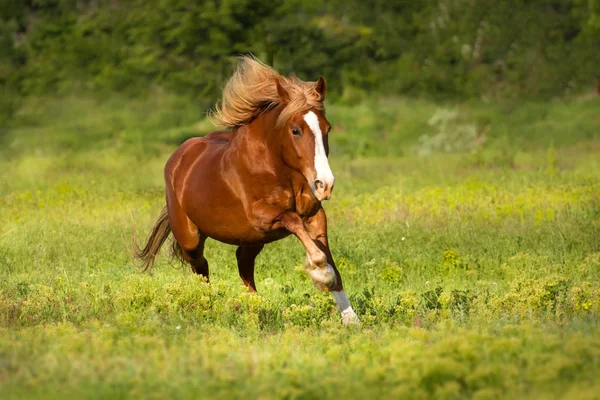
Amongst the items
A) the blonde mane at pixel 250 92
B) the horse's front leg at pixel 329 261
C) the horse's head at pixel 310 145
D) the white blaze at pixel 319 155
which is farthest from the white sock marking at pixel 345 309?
the blonde mane at pixel 250 92

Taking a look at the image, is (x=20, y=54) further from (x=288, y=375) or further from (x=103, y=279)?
(x=288, y=375)

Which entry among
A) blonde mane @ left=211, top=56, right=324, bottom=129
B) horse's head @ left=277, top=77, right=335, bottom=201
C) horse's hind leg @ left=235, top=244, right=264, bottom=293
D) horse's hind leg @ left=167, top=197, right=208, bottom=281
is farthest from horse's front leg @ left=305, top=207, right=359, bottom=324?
horse's hind leg @ left=167, top=197, right=208, bottom=281

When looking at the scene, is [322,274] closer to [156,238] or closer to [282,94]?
[282,94]

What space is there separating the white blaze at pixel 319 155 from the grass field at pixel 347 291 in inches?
37.7

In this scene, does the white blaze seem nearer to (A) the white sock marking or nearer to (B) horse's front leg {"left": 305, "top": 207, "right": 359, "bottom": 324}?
(B) horse's front leg {"left": 305, "top": 207, "right": 359, "bottom": 324}

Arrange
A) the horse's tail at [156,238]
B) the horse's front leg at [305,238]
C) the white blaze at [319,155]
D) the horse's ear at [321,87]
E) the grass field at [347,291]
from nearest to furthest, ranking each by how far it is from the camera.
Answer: the grass field at [347,291], the white blaze at [319,155], the horse's front leg at [305,238], the horse's ear at [321,87], the horse's tail at [156,238]

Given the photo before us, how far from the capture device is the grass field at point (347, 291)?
17.8 ft

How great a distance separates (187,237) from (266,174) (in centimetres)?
184

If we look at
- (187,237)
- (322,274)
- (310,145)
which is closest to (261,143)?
(310,145)

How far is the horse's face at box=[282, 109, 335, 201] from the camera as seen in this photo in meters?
7.57

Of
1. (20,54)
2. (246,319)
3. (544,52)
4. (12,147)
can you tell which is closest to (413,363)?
(246,319)

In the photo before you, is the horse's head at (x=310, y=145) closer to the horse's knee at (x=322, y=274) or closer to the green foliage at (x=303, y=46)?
the horse's knee at (x=322, y=274)

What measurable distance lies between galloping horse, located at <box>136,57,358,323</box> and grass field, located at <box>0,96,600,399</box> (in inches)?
17.4

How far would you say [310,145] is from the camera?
778cm
